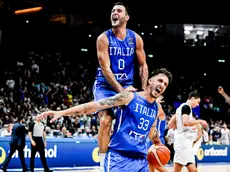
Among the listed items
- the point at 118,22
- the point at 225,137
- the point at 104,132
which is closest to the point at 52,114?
the point at 104,132

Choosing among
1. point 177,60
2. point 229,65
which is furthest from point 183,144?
point 229,65

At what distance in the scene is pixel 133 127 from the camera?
16.4ft

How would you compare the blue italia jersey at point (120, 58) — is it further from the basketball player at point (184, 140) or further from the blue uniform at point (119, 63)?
the basketball player at point (184, 140)

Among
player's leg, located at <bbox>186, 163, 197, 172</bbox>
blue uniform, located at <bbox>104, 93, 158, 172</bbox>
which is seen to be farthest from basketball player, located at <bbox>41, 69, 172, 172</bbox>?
player's leg, located at <bbox>186, 163, 197, 172</bbox>

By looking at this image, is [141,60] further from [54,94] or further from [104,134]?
[54,94]

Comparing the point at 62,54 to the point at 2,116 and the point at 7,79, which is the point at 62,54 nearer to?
the point at 7,79

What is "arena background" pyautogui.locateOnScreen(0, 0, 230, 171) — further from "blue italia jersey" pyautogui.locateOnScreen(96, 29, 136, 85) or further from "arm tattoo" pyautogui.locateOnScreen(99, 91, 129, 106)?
"arm tattoo" pyautogui.locateOnScreen(99, 91, 129, 106)

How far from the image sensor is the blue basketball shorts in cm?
495

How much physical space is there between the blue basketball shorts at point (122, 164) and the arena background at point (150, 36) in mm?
21846

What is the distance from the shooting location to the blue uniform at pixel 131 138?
4.97 metres

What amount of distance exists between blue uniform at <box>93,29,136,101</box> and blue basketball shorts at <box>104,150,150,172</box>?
51.8 inches

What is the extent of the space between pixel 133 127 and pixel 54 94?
66.4 feet

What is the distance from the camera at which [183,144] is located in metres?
9.03

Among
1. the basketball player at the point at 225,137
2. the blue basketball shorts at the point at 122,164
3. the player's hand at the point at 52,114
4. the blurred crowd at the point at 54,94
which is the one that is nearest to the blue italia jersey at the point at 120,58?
the blue basketball shorts at the point at 122,164
